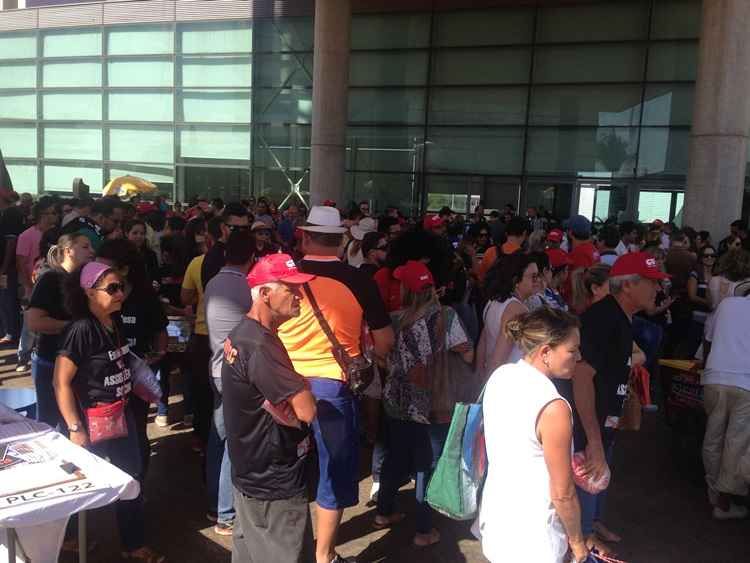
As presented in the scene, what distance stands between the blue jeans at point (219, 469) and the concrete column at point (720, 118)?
42.8 ft

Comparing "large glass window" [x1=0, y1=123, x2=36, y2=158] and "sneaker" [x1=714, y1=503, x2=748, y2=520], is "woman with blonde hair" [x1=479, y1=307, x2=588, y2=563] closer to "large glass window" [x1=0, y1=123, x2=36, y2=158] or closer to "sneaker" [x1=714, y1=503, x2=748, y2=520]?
"sneaker" [x1=714, y1=503, x2=748, y2=520]

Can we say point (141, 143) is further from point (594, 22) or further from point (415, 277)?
point (415, 277)

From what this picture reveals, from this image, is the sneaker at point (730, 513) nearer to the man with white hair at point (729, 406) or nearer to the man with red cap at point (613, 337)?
the man with white hair at point (729, 406)

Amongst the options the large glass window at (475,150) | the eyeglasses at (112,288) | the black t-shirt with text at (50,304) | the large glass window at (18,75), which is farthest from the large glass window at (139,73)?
the eyeglasses at (112,288)

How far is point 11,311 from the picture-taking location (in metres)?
8.42

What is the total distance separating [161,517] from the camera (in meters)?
4.27

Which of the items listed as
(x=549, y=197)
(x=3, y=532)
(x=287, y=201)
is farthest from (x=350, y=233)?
(x=287, y=201)

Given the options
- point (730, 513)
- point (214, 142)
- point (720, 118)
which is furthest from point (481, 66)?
point (730, 513)

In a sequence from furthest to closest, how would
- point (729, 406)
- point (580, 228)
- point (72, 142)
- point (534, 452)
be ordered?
point (72, 142), point (580, 228), point (729, 406), point (534, 452)

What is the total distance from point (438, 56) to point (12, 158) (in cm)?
1737

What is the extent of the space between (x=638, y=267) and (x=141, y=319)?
3.13 metres

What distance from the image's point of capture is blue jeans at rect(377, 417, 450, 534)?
3.96 metres

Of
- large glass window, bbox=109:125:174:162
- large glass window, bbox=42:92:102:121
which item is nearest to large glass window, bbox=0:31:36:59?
large glass window, bbox=42:92:102:121

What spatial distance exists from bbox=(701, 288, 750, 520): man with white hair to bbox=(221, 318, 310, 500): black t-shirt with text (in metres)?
3.25
